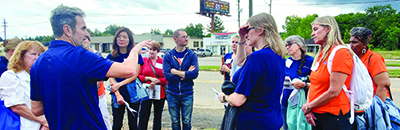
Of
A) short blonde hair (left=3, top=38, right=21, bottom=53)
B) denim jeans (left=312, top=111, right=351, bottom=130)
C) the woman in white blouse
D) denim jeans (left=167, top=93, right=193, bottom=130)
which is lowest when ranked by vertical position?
denim jeans (left=167, top=93, right=193, bottom=130)

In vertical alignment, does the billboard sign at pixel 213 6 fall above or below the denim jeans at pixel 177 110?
above

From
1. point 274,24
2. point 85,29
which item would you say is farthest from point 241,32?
point 85,29

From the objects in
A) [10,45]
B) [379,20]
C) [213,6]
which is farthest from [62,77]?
[379,20]

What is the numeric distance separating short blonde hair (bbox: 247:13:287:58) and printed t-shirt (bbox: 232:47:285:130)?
0.06 meters

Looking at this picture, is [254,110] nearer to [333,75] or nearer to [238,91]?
[238,91]

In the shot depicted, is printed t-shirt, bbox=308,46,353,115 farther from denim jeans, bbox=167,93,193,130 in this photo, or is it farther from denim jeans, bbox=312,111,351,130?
denim jeans, bbox=167,93,193,130

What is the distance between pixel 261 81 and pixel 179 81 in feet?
7.31

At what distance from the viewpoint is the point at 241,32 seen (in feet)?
8.32

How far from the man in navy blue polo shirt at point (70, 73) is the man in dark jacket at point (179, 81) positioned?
2.09 m

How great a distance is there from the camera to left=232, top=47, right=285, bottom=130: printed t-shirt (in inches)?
73.3

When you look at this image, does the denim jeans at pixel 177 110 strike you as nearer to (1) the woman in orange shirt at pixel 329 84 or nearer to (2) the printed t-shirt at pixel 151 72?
(2) the printed t-shirt at pixel 151 72

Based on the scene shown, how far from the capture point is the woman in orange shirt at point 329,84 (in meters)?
2.13

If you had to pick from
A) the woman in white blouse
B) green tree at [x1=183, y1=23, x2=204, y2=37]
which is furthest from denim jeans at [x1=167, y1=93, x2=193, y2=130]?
green tree at [x1=183, y1=23, x2=204, y2=37]

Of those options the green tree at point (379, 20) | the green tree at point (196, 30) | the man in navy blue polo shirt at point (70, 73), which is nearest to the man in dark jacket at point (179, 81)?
the man in navy blue polo shirt at point (70, 73)
